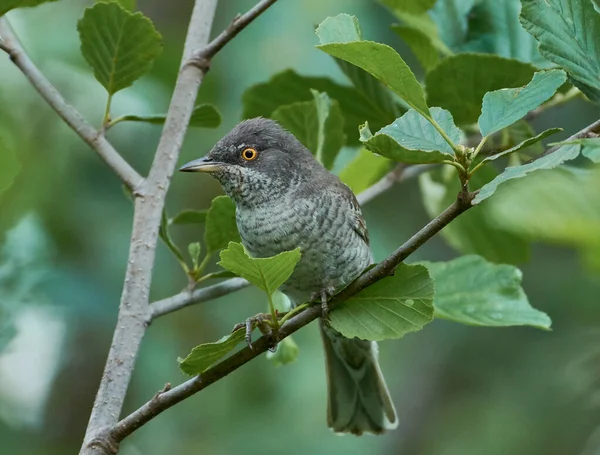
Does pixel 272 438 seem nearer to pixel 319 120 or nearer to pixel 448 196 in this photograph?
pixel 448 196

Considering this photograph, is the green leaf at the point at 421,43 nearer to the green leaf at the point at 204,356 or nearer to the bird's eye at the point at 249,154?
the bird's eye at the point at 249,154

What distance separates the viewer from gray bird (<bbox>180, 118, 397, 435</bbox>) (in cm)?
310

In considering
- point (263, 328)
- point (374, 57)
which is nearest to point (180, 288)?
point (263, 328)

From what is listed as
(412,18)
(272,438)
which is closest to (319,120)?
(412,18)

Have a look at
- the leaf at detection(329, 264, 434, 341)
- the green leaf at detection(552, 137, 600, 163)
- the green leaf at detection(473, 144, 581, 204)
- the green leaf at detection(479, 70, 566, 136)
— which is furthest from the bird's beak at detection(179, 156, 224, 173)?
the green leaf at detection(552, 137, 600, 163)

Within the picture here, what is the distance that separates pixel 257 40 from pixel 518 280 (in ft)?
10.6

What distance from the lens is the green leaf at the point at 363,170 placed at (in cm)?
344

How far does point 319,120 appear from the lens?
311 centimetres

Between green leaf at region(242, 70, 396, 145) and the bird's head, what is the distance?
0.06m

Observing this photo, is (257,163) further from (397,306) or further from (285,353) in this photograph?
(397,306)

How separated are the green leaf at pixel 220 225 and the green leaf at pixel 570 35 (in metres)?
1.27

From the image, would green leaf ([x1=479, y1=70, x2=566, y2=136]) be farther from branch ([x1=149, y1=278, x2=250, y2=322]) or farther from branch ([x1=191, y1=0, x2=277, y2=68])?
branch ([x1=149, y1=278, x2=250, y2=322])

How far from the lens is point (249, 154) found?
11.1 feet

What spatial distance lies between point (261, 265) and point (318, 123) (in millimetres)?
1309
